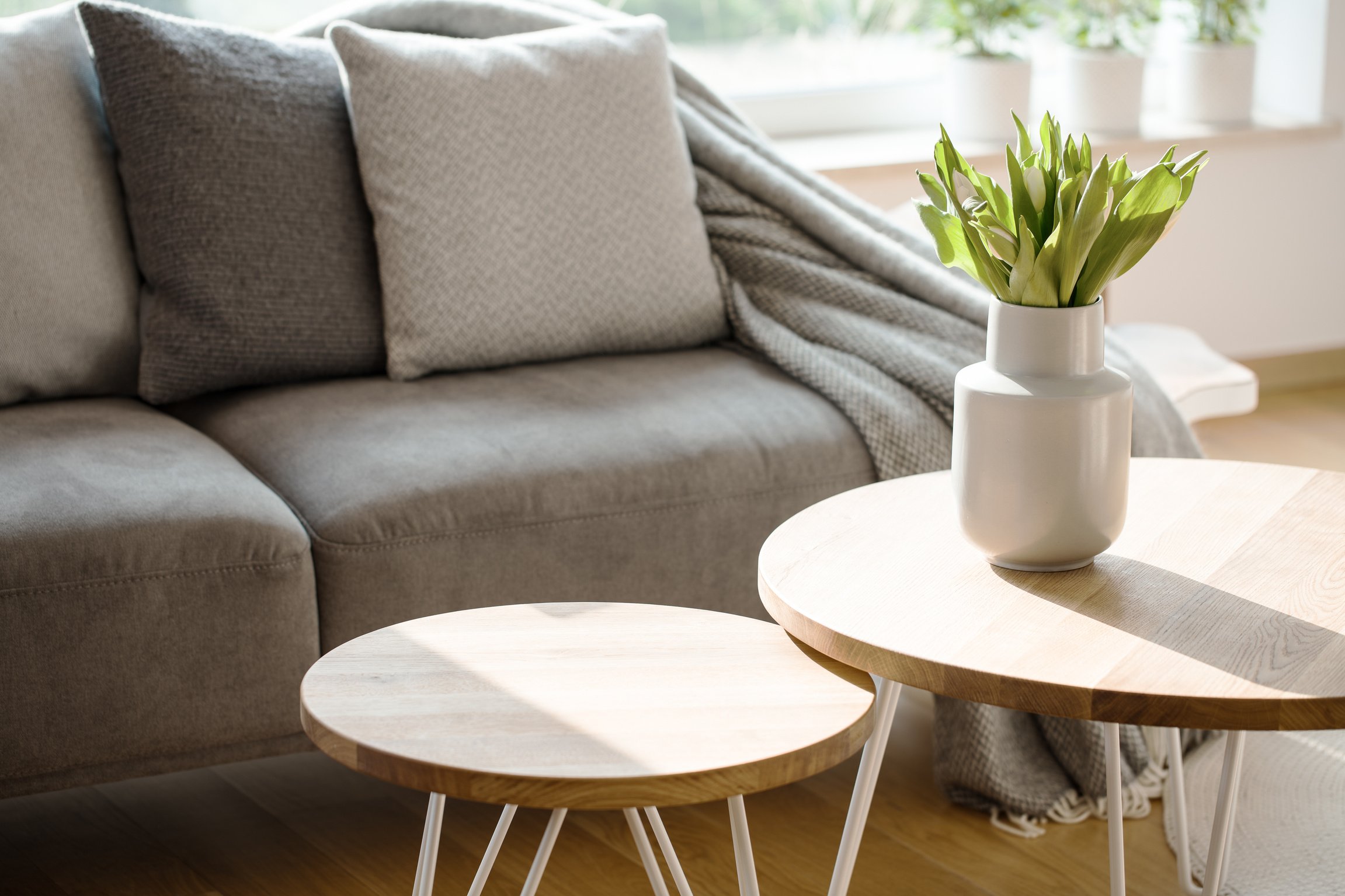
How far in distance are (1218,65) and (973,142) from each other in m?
0.65

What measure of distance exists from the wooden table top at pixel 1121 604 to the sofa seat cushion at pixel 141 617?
62 centimetres

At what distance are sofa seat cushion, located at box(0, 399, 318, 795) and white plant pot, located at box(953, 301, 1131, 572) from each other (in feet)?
2.61

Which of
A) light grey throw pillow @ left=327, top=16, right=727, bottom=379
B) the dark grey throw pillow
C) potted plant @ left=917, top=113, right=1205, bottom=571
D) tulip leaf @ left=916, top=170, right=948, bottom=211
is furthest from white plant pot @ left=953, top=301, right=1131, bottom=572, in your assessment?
the dark grey throw pillow

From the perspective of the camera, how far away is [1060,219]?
1.16 metres

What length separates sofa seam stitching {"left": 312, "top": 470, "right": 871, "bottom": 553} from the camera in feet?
5.51

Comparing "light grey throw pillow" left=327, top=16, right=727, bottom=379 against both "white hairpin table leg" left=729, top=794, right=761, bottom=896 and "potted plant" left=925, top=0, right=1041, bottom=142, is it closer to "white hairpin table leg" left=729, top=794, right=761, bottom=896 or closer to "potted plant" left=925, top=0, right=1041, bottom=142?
"white hairpin table leg" left=729, top=794, right=761, bottom=896

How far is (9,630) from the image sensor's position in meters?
1.52

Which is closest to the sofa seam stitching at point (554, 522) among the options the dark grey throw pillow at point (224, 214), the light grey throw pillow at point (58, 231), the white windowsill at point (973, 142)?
the dark grey throw pillow at point (224, 214)

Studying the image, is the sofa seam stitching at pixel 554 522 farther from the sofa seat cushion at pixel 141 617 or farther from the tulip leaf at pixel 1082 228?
the tulip leaf at pixel 1082 228

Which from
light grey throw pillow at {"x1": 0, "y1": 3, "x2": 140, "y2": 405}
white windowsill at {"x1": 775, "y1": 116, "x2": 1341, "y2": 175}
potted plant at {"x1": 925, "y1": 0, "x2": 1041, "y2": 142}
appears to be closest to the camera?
light grey throw pillow at {"x1": 0, "y1": 3, "x2": 140, "y2": 405}

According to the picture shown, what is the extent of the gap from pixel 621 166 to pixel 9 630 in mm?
1096

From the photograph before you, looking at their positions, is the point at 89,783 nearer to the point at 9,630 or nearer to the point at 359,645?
the point at 9,630

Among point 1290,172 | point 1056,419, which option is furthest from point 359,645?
point 1290,172

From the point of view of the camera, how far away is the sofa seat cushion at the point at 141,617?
154 cm
